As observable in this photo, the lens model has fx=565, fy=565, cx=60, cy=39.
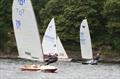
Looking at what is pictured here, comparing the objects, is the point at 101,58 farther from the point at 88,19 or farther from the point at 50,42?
the point at 50,42

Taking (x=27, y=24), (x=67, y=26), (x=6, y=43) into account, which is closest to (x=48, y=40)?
(x=67, y=26)

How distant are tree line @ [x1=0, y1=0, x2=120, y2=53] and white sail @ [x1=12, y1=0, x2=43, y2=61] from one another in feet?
196

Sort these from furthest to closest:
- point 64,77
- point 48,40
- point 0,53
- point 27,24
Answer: point 0,53
point 48,40
point 64,77
point 27,24

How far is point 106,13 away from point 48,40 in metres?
25.1

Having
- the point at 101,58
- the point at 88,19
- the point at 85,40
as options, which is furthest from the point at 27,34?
the point at 88,19

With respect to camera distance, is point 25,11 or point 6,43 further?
point 6,43

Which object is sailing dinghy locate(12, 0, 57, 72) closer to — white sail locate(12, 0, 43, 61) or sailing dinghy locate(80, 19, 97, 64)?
white sail locate(12, 0, 43, 61)

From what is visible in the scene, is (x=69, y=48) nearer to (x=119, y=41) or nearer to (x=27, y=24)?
(x=119, y=41)

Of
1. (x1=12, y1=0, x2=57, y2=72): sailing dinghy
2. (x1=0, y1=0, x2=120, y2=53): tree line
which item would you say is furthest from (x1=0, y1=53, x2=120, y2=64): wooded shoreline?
(x1=12, y1=0, x2=57, y2=72): sailing dinghy

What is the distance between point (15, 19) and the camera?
43031 millimetres

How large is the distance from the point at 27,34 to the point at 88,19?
62.8 m

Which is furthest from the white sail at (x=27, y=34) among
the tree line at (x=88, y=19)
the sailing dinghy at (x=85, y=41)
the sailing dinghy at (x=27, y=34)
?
the tree line at (x=88, y=19)

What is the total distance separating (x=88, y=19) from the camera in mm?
104438

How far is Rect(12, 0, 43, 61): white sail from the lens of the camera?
41.8 meters
